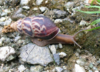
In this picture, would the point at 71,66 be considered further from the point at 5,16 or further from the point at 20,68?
the point at 5,16

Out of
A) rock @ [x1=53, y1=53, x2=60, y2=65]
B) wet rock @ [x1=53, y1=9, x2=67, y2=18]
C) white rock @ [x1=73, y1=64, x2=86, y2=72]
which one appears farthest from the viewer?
wet rock @ [x1=53, y1=9, x2=67, y2=18]

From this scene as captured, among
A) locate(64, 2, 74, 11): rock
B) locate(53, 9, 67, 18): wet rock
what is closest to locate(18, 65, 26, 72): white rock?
locate(53, 9, 67, 18): wet rock

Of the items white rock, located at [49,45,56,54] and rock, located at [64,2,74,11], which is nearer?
white rock, located at [49,45,56,54]

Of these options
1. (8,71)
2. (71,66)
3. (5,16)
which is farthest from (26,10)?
(71,66)

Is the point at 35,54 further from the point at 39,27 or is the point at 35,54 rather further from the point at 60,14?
the point at 60,14

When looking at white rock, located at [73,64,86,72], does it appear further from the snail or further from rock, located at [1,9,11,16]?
rock, located at [1,9,11,16]

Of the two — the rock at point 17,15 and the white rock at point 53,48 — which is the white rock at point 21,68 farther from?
the rock at point 17,15

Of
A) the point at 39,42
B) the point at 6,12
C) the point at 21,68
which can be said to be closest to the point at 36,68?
the point at 21,68
